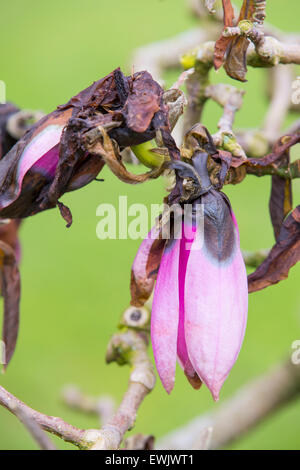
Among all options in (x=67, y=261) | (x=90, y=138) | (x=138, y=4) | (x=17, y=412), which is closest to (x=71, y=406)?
(x=17, y=412)

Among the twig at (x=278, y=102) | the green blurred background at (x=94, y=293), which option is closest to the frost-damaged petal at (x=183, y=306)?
the twig at (x=278, y=102)

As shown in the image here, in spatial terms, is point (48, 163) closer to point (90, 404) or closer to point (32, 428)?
point (32, 428)

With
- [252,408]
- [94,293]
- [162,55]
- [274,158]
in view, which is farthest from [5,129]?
[94,293]

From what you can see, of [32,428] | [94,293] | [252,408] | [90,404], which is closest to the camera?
[32,428]

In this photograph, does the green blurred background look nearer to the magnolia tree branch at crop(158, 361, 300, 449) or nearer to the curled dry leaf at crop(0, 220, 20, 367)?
the magnolia tree branch at crop(158, 361, 300, 449)

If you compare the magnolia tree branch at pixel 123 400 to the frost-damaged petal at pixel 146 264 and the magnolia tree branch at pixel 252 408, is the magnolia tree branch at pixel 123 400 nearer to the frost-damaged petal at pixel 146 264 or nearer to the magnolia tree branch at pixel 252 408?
the frost-damaged petal at pixel 146 264

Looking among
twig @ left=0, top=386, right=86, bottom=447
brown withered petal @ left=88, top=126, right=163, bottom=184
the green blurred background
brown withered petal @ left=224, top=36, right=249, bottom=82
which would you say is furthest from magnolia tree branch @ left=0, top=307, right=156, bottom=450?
the green blurred background

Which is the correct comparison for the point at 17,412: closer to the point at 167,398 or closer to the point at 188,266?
the point at 188,266
